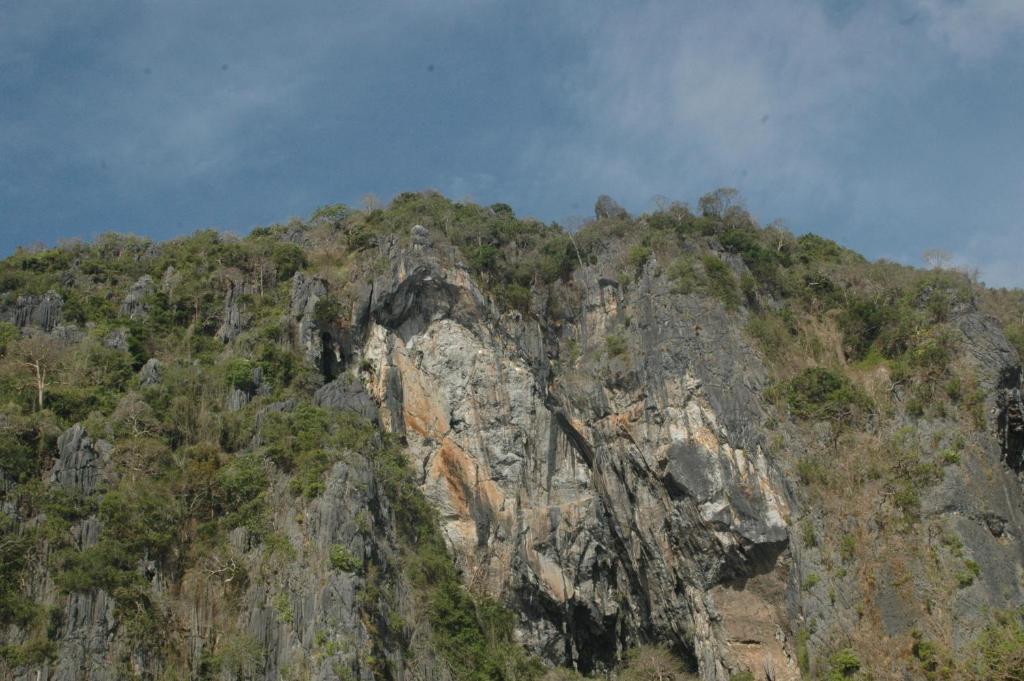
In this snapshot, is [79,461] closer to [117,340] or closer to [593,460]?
[117,340]

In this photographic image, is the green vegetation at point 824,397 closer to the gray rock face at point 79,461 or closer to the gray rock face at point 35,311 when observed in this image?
the gray rock face at point 79,461

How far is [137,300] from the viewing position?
131ft

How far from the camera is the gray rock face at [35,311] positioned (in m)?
38.2

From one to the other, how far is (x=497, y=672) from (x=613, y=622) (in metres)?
5.79

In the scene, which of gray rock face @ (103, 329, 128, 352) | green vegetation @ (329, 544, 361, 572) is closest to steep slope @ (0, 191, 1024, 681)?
green vegetation @ (329, 544, 361, 572)

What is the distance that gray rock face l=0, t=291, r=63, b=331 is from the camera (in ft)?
125

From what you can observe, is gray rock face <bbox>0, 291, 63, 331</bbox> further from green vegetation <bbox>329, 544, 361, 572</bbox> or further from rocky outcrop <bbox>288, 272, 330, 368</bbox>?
green vegetation <bbox>329, 544, 361, 572</bbox>

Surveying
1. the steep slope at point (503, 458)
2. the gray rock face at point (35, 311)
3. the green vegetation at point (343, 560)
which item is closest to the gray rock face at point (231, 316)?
the steep slope at point (503, 458)

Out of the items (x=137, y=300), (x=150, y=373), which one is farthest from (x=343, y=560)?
(x=137, y=300)

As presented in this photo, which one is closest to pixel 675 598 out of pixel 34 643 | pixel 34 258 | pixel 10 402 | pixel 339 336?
pixel 339 336

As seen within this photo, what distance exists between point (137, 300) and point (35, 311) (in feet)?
12.2

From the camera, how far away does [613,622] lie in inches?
1373

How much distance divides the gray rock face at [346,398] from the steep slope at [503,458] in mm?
158

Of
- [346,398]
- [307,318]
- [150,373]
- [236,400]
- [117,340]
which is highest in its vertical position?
[307,318]
